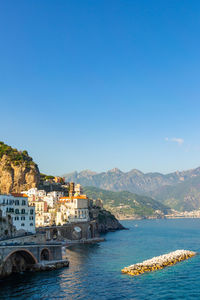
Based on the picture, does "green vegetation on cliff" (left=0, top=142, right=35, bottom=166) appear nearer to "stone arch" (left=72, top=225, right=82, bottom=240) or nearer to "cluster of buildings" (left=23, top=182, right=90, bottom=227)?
"cluster of buildings" (left=23, top=182, right=90, bottom=227)

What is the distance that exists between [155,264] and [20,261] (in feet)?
127

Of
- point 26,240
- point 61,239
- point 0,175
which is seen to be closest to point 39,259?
point 26,240

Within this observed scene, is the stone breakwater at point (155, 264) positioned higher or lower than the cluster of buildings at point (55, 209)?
lower

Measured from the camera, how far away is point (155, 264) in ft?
275

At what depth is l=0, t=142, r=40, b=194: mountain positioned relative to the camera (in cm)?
16238

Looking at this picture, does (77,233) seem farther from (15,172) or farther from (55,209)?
(15,172)

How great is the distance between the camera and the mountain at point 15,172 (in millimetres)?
162375

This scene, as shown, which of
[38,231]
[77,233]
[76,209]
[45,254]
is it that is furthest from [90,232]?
[45,254]

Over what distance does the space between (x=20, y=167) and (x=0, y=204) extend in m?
79.8

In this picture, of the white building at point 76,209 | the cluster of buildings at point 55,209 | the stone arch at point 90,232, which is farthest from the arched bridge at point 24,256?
the white building at point 76,209

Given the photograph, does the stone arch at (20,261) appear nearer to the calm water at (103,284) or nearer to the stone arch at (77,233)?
the calm water at (103,284)

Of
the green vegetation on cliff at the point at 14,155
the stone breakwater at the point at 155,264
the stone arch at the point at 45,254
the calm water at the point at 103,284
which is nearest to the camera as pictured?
the calm water at the point at 103,284

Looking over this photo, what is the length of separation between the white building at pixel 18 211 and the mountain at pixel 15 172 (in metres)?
55.4

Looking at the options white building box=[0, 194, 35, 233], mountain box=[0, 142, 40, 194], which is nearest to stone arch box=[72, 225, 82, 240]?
mountain box=[0, 142, 40, 194]
